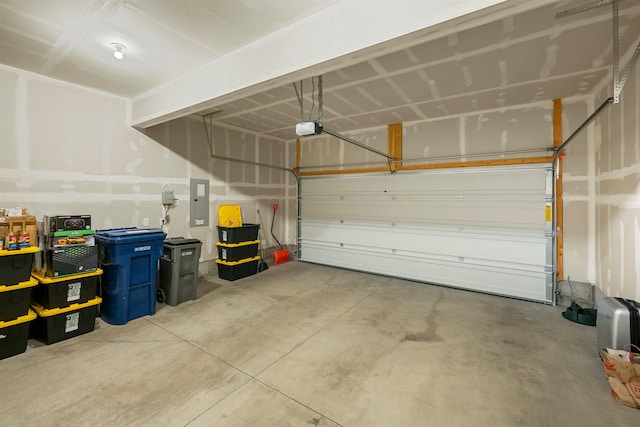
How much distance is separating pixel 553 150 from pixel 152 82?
553 cm

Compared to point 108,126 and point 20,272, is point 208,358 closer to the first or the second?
point 20,272

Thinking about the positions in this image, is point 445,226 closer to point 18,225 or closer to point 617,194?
point 617,194

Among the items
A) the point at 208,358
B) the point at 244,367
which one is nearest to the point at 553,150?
the point at 244,367

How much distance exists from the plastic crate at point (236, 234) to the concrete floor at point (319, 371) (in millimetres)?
1425

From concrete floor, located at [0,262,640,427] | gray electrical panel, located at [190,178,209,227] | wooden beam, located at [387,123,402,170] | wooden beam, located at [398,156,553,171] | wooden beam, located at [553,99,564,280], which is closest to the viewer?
concrete floor, located at [0,262,640,427]

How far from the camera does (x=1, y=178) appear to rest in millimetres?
3059

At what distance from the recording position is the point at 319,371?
7.68ft

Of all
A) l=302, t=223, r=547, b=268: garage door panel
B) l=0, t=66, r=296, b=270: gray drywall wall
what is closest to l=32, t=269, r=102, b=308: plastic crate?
l=0, t=66, r=296, b=270: gray drywall wall

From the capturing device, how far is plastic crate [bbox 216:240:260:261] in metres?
4.93

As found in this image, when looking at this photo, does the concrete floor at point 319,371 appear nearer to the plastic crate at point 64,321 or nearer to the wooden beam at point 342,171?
the plastic crate at point 64,321

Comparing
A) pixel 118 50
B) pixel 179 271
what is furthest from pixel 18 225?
pixel 118 50

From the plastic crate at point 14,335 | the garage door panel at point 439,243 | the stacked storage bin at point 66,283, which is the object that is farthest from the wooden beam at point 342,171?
the plastic crate at point 14,335

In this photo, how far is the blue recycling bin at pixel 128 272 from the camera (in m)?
3.17

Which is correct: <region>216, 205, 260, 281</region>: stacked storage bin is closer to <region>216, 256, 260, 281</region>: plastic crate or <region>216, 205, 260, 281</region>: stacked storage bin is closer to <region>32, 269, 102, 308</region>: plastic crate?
<region>216, 256, 260, 281</region>: plastic crate
